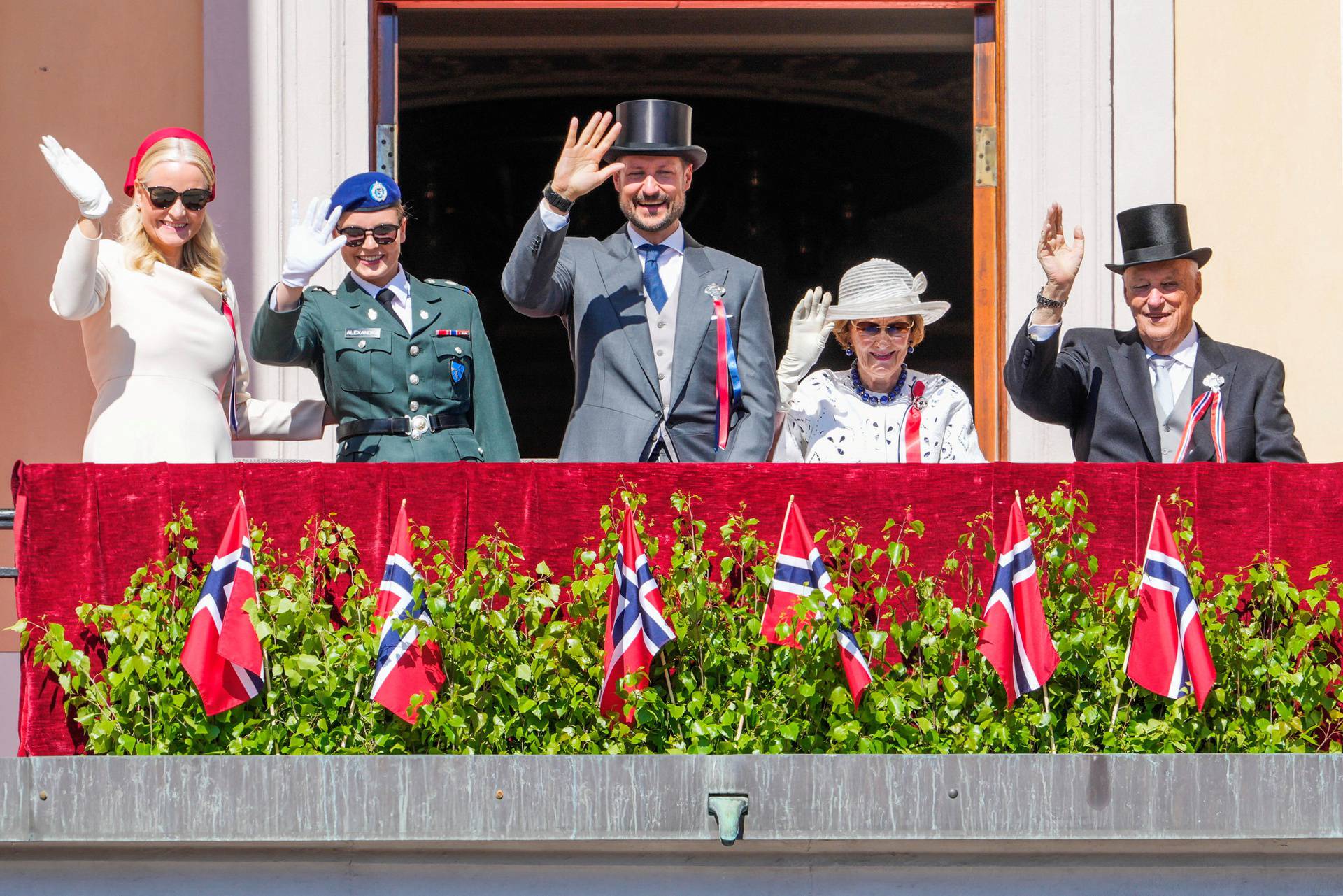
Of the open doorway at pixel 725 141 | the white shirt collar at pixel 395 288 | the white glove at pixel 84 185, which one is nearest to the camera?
the white glove at pixel 84 185

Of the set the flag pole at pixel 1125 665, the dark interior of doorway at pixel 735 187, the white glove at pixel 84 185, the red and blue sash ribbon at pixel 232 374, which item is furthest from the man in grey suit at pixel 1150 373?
the dark interior of doorway at pixel 735 187

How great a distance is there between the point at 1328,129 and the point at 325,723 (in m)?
4.32

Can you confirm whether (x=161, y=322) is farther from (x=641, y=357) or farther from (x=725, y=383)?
(x=725, y=383)

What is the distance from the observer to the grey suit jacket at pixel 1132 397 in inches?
197

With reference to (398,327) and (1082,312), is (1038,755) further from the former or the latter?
(1082,312)

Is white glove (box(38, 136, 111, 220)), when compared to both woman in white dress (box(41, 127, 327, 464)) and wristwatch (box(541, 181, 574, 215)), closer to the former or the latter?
woman in white dress (box(41, 127, 327, 464))

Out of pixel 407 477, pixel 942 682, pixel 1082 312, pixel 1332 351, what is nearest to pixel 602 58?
pixel 1082 312

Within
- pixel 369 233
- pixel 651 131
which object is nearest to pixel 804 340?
pixel 651 131

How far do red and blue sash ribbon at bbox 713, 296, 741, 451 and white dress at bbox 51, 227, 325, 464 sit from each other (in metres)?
1.35

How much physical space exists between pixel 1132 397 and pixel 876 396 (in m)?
0.70

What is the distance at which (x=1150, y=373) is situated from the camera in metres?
5.11

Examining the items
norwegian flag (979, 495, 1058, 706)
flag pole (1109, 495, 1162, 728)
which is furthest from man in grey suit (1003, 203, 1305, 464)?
norwegian flag (979, 495, 1058, 706)

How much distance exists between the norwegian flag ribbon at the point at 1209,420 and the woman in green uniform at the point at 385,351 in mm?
1824

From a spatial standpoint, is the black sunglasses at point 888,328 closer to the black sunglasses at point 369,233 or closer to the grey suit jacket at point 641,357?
the grey suit jacket at point 641,357
